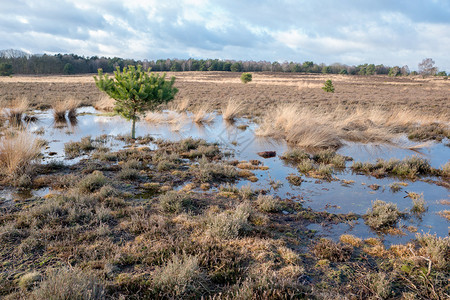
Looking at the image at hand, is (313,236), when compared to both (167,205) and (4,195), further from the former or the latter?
(4,195)

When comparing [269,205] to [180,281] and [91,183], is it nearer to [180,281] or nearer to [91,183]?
[180,281]

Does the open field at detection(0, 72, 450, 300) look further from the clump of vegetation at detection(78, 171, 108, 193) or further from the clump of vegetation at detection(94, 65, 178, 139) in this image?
the clump of vegetation at detection(94, 65, 178, 139)

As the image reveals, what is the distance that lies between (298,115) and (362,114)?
4.72 m

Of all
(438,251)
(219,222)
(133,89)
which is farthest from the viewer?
(133,89)

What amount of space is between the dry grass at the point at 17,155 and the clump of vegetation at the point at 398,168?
8354mm

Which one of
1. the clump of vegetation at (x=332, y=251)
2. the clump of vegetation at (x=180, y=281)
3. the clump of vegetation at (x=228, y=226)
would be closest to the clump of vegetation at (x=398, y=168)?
the clump of vegetation at (x=332, y=251)

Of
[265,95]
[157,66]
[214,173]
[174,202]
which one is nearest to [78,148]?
[214,173]

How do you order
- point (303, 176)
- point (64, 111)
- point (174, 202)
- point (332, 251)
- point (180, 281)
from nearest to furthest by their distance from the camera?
point (180, 281), point (332, 251), point (174, 202), point (303, 176), point (64, 111)

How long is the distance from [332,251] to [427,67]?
10770cm

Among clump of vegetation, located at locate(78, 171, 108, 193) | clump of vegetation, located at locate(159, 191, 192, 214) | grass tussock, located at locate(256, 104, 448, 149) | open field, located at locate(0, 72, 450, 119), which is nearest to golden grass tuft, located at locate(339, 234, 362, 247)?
Result: clump of vegetation, located at locate(159, 191, 192, 214)

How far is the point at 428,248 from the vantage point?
373 centimetres

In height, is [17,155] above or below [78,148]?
above

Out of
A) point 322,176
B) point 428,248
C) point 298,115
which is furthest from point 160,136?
point 428,248

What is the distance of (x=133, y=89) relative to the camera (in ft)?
31.7
